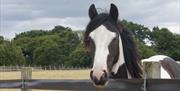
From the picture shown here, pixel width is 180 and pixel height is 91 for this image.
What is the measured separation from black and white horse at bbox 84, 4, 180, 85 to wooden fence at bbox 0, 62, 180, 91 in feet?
0.65

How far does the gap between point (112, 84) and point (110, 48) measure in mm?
476

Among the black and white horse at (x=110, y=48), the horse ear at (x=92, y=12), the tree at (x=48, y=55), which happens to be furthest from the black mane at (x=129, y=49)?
the tree at (x=48, y=55)

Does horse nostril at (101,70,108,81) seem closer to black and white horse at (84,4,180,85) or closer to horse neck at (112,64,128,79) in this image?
black and white horse at (84,4,180,85)

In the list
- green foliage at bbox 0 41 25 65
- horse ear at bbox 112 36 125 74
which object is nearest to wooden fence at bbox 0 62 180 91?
horse ear at bbox 112 36 125 74

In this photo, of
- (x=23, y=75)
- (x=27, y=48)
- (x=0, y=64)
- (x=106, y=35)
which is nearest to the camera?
(x=106, y=35)

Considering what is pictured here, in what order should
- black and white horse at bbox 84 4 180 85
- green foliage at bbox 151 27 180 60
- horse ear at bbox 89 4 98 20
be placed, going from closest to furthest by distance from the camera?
1. black and white horse at bbox 84 4 180 85
2. horse ear at bbox 89 4 98 20
3. green foliage at bbox 151 27 180 60

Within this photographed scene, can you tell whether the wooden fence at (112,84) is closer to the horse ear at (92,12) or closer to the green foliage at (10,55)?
the horse ear at (92,12)

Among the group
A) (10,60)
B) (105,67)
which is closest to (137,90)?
(105,67)

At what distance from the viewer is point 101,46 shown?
495 centimetres

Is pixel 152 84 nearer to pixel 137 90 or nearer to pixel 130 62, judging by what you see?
pixel 137 90

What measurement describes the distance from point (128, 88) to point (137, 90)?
0.14 metres

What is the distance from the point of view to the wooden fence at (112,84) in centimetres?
482

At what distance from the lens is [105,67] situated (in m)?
4.72

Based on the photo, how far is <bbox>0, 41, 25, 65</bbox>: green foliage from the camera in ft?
263
